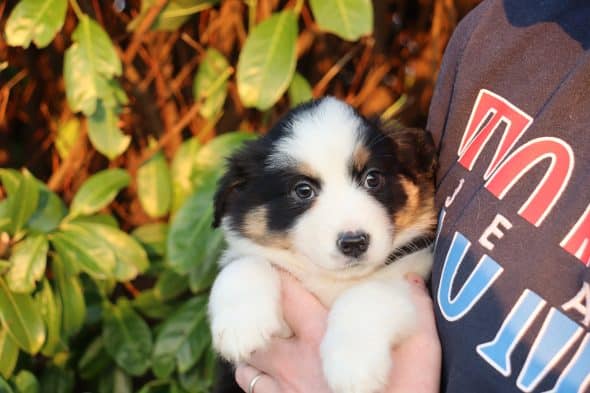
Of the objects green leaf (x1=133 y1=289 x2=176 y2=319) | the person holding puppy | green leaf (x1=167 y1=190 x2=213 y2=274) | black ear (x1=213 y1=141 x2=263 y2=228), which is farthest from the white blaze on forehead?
green leaf (x1=133 y1=289 x2=176 y2=319)

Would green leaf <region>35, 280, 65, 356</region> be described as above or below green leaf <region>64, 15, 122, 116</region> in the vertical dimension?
below

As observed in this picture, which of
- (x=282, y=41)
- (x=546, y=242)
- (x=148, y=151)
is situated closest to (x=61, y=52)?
(x=148, y=151)

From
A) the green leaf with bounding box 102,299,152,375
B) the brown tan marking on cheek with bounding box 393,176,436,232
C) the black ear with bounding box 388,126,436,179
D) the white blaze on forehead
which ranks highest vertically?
the white blaze on forehead

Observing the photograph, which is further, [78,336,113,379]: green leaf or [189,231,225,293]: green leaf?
[78,336,113,379]: green leaf

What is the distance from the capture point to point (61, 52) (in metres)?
3.06

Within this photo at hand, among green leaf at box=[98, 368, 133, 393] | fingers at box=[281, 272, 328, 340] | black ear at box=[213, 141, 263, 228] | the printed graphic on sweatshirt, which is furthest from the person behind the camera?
green leaf at box=[98, 368, 133, 393]

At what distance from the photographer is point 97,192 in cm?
256

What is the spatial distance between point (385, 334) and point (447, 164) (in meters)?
0.44

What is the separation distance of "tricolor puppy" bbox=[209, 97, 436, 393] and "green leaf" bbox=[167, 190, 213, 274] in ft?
0.90

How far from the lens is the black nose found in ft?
5.72

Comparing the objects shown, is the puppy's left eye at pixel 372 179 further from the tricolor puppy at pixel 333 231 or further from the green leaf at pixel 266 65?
the green leaf at pixel 266 65

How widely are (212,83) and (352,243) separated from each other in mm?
1252

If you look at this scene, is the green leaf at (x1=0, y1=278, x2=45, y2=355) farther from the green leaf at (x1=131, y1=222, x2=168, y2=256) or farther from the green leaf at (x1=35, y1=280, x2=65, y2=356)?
the green leaf at (x1=131, y1=222, x2=168, y2=256)

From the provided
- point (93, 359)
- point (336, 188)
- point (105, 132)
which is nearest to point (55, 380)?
point (93, 359)
